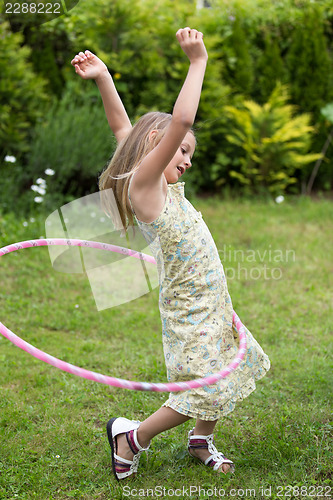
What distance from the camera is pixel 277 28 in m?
7.49

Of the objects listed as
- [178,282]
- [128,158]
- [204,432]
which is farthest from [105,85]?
[204,432]

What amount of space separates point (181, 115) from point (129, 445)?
4.59ft

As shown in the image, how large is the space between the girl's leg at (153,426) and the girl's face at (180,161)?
949 mm

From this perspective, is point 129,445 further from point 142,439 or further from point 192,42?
point 192,42

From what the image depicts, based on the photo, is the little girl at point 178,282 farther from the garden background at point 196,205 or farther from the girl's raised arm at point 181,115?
the garden background at point 196,205

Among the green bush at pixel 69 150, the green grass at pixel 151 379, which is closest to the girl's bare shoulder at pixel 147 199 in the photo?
the green grass at pixel 151 379

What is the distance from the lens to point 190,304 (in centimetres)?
222

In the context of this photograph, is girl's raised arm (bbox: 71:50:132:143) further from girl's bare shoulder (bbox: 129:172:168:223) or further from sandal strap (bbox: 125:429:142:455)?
sandal strap (bbox: 125:429:142:455)

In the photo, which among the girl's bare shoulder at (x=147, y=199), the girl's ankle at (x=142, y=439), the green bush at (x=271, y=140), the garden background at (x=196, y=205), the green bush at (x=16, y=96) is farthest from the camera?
the green bush at (x=271, y=140)

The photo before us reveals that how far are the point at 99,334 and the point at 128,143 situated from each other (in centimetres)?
204

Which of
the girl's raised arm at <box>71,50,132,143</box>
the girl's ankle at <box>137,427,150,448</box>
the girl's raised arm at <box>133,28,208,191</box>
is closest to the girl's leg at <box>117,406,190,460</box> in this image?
the girl's ankle at <box>137,427,150,448</box>

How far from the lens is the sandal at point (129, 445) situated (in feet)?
7.80

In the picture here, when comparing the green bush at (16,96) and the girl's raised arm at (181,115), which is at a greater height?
the girl's raised arm at (181,115)

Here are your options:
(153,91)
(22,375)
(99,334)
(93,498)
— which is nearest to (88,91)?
(153,91)
